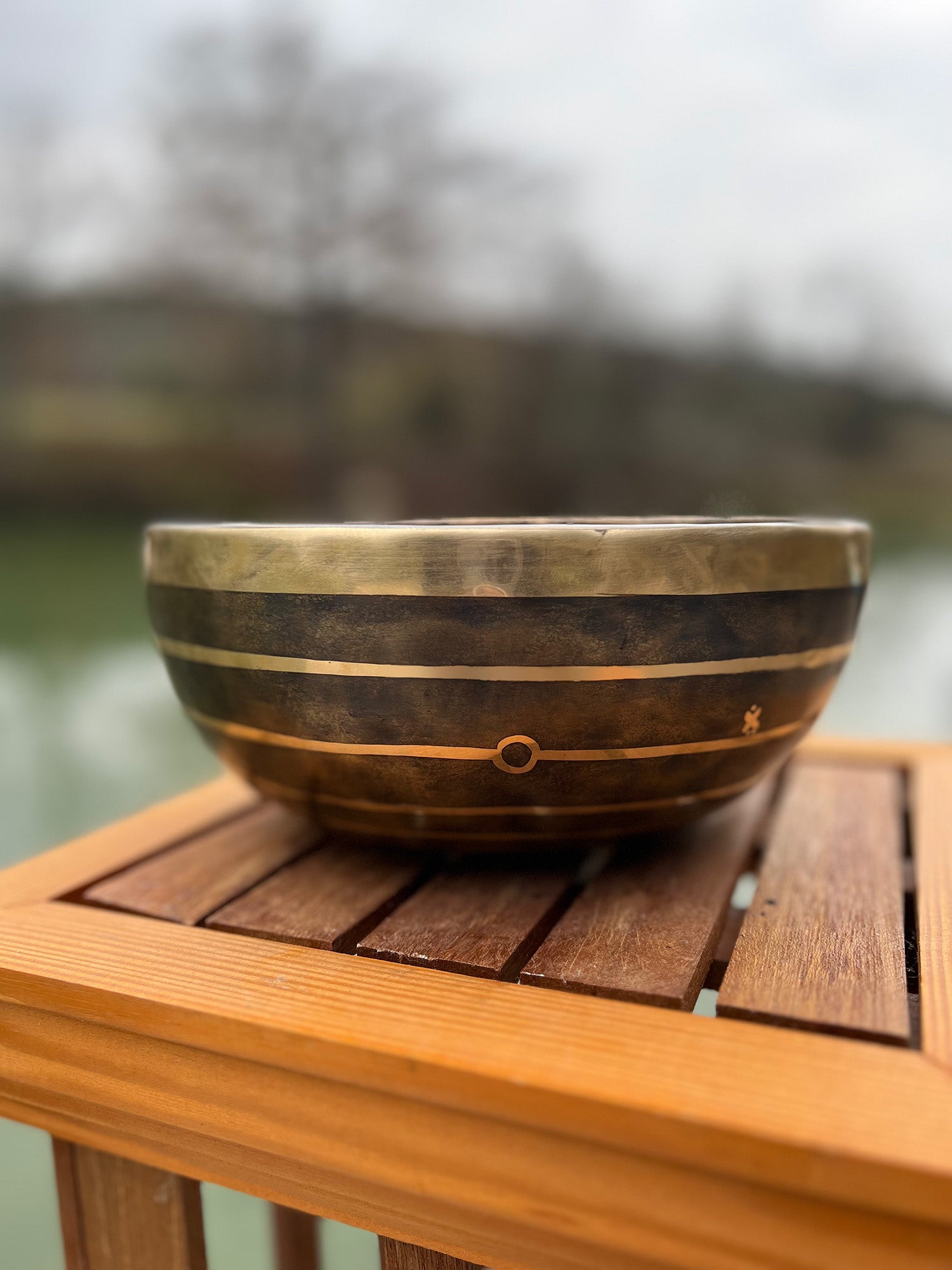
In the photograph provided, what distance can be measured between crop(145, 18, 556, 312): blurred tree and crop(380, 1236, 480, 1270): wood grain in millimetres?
1924

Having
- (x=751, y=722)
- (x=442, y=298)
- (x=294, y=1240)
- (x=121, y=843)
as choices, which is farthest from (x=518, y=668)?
(x=442, y=298)

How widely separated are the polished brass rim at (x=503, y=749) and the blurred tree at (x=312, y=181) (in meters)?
1.73

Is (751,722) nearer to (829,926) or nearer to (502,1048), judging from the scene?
(829,926)

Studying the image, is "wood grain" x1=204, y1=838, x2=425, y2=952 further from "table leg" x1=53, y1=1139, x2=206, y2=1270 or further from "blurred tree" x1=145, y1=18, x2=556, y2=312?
"blurred tree" x1=145, y1=18, x2=556, y2=312

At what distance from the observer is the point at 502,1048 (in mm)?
395

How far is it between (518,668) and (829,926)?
25 centimetres

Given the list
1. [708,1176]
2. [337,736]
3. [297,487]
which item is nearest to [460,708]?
[337,736]


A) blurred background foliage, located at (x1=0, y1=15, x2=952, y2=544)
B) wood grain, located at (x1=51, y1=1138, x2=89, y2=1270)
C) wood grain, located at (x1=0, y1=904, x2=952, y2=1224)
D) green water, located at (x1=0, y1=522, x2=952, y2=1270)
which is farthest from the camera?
blurred background foliage, located at (x1=0, y1=15, x2=952, y2=544)

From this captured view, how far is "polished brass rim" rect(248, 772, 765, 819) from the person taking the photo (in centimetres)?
51

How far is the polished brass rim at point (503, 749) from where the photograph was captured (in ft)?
1.59

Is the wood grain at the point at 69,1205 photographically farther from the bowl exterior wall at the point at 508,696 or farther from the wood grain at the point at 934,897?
the wood grain at the point at 934,897

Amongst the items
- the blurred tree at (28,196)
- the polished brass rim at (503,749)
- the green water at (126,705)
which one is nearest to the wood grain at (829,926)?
the polished brass rim at (503,749)

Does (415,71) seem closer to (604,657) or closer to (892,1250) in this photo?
(604,657)

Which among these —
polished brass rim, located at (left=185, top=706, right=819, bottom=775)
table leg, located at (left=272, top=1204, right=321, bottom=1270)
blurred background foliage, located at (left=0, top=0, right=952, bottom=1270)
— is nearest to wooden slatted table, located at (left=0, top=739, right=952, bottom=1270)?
polished brass rim, located at (left=185, top=706, right=819, bottom=775)
